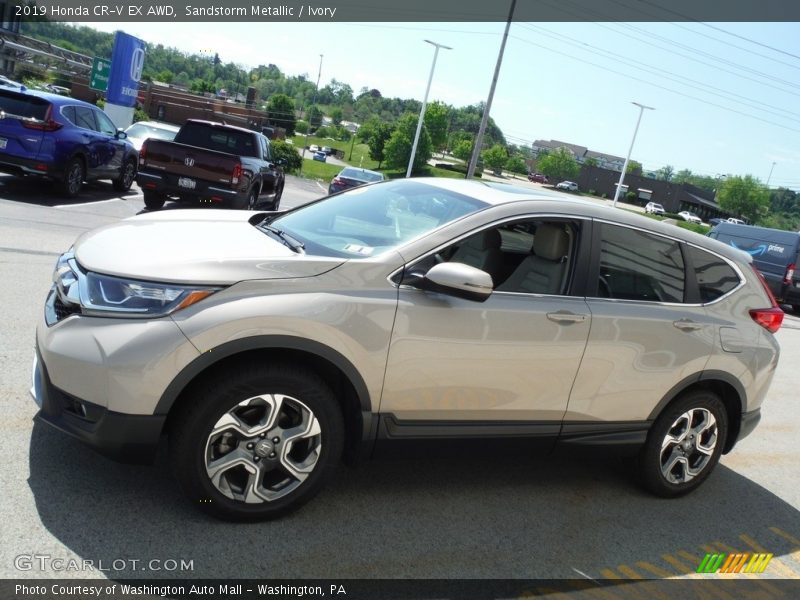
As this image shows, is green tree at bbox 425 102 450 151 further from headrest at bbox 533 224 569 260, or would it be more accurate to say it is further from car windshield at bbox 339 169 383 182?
headrest at bbox 533 224 569 260

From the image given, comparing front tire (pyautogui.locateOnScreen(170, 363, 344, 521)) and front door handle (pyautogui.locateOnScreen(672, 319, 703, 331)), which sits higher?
front door handle (pyautogui.locateOnScreen(672, 319, 703, 331))

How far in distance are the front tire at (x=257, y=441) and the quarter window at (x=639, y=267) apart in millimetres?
1800

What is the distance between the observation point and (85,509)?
338cm

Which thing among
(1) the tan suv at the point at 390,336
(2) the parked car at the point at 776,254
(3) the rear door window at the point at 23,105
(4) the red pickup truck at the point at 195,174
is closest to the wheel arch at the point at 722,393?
(1) the tan suv at the point at 390,336

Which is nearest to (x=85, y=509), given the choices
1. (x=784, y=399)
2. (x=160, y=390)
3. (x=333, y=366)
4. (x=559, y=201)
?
(x=160, y=390)

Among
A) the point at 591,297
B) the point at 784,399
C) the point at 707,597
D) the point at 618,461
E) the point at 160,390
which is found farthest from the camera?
the point at 784,399

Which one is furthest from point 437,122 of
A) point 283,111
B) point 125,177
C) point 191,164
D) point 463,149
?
point 191,164

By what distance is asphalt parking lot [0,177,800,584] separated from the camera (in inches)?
127

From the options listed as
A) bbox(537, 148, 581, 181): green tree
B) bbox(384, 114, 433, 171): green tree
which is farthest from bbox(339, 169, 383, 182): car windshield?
bbox(537, 148, 581, 181): green tree

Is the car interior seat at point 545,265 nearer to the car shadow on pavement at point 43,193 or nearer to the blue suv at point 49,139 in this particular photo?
the car shadow on pavement at point 43,193

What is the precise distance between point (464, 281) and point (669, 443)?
209 cm

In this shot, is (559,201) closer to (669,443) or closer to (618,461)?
(669,443)

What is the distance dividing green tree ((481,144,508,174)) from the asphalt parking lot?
144m

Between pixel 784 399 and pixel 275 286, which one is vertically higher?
pixel 275 286
